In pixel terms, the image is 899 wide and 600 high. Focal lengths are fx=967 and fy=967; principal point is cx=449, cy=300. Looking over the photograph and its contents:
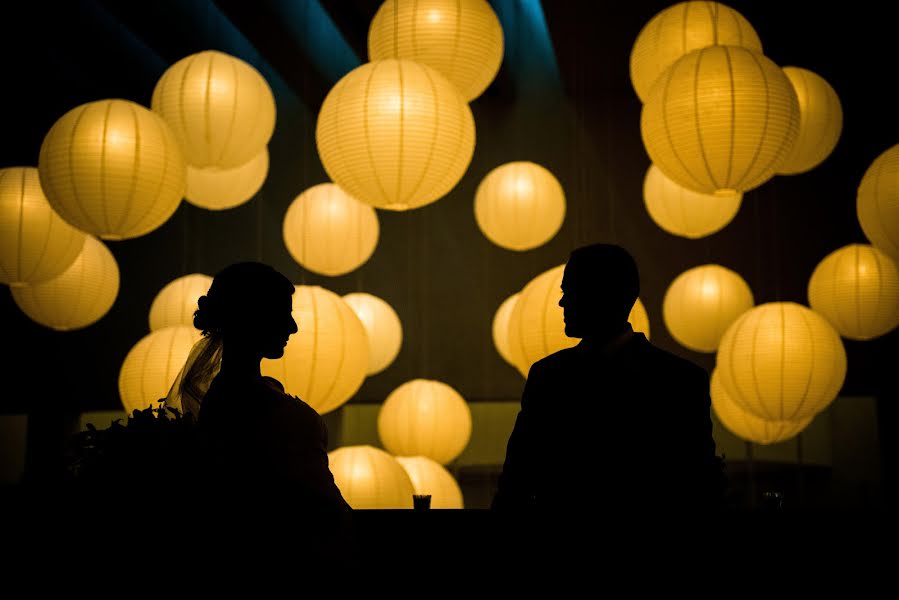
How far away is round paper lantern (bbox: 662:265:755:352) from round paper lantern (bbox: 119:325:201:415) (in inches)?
98.0

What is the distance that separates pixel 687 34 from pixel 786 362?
1.30 meters

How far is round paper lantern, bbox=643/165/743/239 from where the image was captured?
471 cm

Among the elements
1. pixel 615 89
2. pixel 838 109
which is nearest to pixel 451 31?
pixel 838 109

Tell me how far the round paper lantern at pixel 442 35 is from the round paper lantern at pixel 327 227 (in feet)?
3.71

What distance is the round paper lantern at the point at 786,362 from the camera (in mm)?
3715

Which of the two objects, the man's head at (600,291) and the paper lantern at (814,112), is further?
the paper lantern at (814,112)

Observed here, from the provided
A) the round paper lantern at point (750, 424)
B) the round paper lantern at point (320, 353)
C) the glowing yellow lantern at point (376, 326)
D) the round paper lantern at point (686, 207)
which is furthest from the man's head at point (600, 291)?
the glowing yellow lantern at point (376, 326)

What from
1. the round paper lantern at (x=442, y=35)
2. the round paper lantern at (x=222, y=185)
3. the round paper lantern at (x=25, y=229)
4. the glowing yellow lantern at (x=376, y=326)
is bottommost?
the glowing yellow lantern at (x=376, y=326)

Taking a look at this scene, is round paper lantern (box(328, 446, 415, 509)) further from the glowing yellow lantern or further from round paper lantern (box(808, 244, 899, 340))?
round paper lantern (box(808, 244, 899, 340))

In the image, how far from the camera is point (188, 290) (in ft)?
14.9

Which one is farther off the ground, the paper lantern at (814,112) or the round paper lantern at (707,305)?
the paper lantern at (814,112)

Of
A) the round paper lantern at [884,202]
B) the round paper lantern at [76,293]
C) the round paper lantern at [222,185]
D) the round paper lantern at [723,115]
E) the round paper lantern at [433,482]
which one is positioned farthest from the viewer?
the round paper lantern at [222,185]

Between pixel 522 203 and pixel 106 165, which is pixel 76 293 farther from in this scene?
pixel 522 203

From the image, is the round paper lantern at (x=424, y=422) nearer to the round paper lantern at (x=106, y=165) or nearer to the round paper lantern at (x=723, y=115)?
the round paper lantern at (x=106, y=165)
